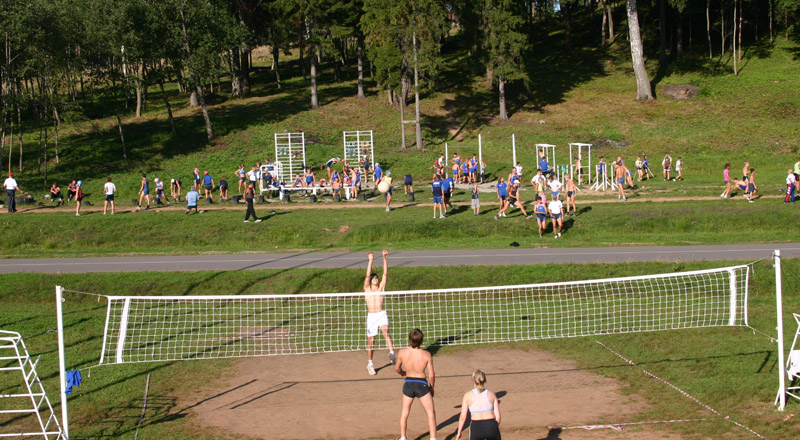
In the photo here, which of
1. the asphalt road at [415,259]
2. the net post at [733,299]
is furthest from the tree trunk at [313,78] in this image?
the net post at [733,299]

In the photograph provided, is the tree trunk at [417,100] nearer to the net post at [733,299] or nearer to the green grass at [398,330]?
the green grass at [398,330]

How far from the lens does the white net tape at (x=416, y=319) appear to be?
1525cm

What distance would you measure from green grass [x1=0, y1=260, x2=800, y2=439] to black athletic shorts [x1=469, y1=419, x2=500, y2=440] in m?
3.52

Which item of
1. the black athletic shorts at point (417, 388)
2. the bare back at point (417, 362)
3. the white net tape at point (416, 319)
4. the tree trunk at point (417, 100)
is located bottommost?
the white net tape at point (416, 319)

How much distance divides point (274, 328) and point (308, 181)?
20740 mm

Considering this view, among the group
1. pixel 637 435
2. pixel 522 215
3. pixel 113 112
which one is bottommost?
pixel 637 435

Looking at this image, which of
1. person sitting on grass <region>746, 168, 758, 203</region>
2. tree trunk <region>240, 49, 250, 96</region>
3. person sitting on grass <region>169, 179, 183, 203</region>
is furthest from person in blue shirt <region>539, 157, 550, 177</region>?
tree trunk <region>240, 49, 250, 96</region>

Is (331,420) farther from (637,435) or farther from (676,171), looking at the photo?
(676,171)

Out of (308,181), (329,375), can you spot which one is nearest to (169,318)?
(329,375)

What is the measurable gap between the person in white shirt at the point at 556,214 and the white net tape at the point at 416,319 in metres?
6.84

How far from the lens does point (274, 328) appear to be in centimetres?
1670

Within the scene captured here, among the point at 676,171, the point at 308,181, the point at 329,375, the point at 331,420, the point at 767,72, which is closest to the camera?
the point at 331,420

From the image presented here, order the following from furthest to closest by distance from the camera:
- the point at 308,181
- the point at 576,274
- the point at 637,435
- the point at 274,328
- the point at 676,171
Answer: the point at 676,171, the point at 308,181, the point at 576,274, the point at 274,328, the point at 637,435

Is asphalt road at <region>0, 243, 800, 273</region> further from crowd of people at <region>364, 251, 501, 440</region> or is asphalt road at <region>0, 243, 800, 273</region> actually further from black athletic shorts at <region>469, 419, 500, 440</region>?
black athletic shorts at <region>469, 419, 500, 440</region>
